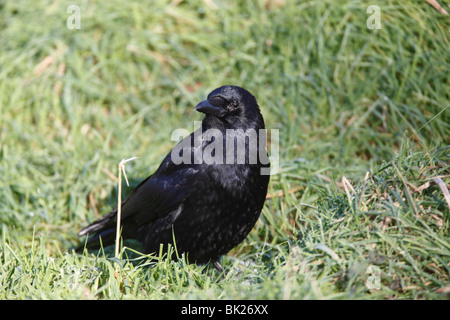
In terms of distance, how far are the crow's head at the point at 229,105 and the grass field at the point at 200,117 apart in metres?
0.65

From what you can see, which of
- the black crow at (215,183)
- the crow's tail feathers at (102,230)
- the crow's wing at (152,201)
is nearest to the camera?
the black crow at (215,183)

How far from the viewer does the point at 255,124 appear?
3346 mm

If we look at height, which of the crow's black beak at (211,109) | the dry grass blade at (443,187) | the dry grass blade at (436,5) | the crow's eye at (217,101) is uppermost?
the dry grass blade at (436,5)

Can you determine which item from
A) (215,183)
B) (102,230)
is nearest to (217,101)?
(215,183)

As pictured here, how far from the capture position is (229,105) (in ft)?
10.8

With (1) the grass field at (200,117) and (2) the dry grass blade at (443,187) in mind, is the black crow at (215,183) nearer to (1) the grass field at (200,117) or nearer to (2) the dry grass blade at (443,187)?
(1) the grass field at (200,117)

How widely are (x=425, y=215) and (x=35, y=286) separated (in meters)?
2.06

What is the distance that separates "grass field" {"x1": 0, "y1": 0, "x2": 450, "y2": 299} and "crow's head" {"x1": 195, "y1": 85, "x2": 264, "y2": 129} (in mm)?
652

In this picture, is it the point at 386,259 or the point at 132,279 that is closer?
the point at 386,259

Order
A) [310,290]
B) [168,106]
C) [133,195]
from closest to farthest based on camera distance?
1. [310,290]
2. [133,195]
3. [168,106]

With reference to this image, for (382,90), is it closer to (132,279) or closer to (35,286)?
(132,279)

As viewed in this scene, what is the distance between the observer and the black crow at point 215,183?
3189mm

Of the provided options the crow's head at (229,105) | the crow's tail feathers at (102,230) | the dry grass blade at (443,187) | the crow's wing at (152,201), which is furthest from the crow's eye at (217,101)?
the dry grass blade at (443,187)
